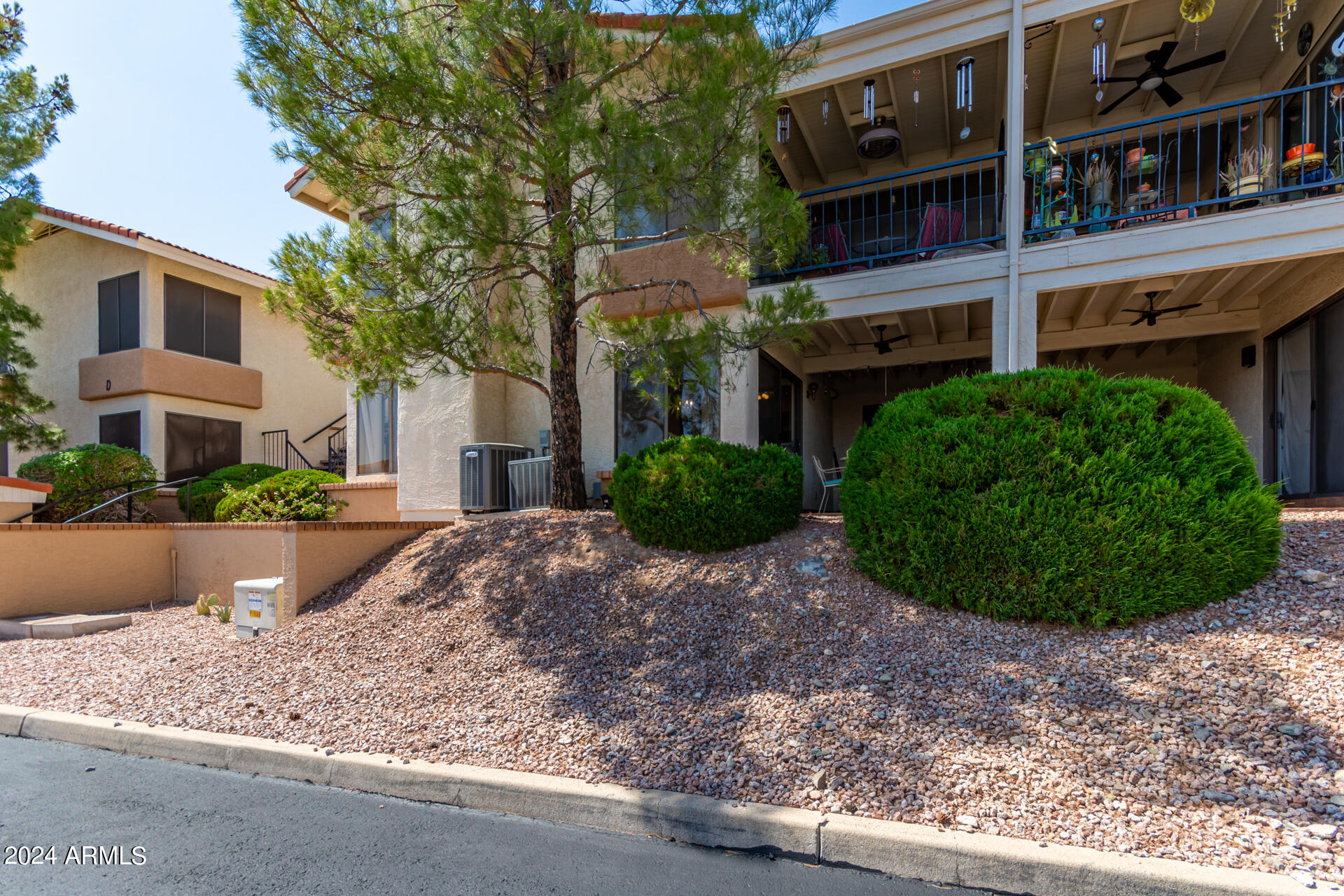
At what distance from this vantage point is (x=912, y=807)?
2930mm

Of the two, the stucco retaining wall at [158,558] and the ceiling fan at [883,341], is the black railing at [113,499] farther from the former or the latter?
the ceiling fan at [883,341]

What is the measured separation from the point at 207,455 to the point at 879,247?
14473 millimetres

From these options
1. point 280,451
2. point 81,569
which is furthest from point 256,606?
point 280,451

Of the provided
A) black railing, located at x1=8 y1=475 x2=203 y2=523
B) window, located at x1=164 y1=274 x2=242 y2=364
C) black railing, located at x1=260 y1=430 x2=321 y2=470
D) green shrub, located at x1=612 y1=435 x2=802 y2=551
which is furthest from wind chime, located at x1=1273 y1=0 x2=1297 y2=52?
window, located at x1=164 y1=274 x2=242 y2=364

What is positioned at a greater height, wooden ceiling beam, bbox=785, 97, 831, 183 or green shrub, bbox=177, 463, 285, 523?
wooden ceiling beam, bbox=785, 97, 831, 183

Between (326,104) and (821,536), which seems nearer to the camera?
(326,104)

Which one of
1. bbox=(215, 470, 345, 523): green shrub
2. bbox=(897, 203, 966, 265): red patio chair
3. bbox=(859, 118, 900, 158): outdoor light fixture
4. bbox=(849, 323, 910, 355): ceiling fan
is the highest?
bbox=(859, 118, 900, 158): outdoor light fixture

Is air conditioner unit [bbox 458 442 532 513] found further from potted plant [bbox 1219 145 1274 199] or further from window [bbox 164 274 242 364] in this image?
window [bbox 164 274 242 364]

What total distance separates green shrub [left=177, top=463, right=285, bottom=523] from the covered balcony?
33.0ft

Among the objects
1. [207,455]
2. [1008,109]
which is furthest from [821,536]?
[207,455]

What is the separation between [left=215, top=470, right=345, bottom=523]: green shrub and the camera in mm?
9477

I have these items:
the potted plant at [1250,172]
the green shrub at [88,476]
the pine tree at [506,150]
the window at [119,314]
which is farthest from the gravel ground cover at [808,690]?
the window at [119,314]

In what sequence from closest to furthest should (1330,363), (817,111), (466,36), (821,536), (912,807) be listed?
(912,807), (466,36), (821,536), (1330,363), (817,111)

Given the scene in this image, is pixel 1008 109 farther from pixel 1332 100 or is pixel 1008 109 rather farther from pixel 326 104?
pixel 326 104
